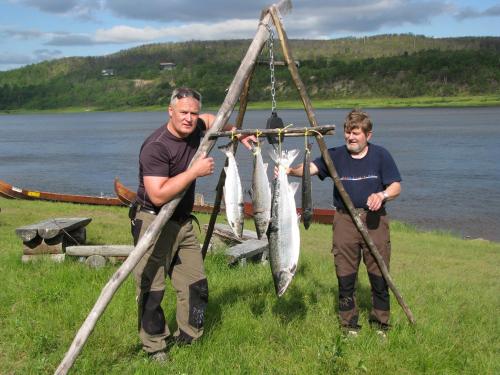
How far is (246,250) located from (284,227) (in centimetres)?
452

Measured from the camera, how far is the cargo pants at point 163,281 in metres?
5.10

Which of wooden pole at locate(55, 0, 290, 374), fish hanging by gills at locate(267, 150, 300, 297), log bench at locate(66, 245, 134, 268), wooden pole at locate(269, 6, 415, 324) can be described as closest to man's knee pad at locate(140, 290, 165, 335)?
wooden pole at locate(55, 0, 290, 374)

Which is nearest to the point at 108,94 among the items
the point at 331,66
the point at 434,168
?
the point at 331,66

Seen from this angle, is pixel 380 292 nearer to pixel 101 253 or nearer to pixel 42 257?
pixel 101 253

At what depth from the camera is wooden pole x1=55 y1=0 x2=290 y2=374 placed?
4551 millimetres

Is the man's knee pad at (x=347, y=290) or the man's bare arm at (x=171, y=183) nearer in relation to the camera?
the man's bare arm at (x=171, y=183)

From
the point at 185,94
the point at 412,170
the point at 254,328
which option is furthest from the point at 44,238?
the point at 412,170

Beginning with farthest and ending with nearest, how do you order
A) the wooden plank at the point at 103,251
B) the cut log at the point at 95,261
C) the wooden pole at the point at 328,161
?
the wooden plank at the point at 103,251 < the cut log at the point at 95,261 < the wooden pole at the point at 328,161

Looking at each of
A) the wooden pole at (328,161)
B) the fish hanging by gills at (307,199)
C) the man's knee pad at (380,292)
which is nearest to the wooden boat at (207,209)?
the man's knee pad at (380,292)

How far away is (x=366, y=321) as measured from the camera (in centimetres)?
612

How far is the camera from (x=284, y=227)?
4781 millimetres

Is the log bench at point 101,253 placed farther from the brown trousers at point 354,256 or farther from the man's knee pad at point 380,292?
the man's knee pad at point 380,292

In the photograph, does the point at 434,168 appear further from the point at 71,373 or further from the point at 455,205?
the point at 71,373

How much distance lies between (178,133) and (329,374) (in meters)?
2.53
